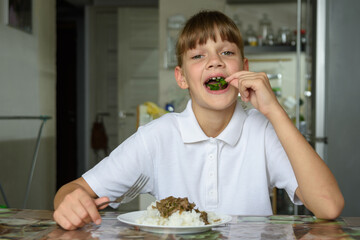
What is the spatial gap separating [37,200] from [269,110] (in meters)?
3.31

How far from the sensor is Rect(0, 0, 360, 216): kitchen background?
212 centimetres

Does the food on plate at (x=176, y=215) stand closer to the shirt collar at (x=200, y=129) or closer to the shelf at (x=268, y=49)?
the shirt collar at (x=200, y=129)

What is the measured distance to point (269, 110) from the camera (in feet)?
3.70

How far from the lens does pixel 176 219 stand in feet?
2.59

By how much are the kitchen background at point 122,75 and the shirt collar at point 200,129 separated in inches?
27.6

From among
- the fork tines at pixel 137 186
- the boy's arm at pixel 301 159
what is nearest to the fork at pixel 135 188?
the fork tines at pixel 137 186

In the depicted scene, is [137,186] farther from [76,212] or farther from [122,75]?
Answer: [122,75]

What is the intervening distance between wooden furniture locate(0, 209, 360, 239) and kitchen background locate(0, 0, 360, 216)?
3.74 ft

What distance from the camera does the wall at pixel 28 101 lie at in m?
3.26

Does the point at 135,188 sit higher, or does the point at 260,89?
the point at 260,89

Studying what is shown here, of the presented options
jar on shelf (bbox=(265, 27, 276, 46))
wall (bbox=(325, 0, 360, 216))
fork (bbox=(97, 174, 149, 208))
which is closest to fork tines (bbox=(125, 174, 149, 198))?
fork (bbox=(97, 174, 149, 208))

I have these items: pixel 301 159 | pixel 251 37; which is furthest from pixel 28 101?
pixel 301 159

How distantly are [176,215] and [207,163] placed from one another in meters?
0.49

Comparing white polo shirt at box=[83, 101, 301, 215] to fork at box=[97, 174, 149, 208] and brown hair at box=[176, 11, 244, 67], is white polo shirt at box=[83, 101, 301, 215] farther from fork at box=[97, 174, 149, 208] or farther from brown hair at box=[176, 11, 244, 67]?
brown hair at box=[176, 11, 244, 67]
